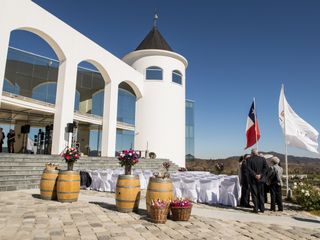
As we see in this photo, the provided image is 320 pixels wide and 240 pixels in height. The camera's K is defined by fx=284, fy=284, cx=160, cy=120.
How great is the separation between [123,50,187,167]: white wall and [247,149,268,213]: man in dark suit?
1747cm

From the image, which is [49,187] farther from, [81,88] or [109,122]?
[81,88]

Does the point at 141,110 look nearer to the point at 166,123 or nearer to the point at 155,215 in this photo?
the point at 166,123

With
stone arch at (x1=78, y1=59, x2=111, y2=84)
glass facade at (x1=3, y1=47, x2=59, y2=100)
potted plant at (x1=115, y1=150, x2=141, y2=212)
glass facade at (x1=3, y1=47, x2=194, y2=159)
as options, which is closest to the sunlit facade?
glass facade at (x1=3, y1=47, x2=194, y2=159)

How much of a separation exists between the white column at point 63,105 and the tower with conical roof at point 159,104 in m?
9.34

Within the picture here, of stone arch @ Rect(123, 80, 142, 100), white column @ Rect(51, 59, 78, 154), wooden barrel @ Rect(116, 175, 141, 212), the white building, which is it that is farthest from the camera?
stone arch @ Rect(123, 80, 142, 100)

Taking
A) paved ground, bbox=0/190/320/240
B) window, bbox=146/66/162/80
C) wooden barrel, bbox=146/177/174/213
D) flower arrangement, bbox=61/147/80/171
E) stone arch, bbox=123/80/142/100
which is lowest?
Result: paved ground, bbox=0/190/320/240

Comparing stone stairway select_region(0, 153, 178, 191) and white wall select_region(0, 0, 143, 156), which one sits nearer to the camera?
stone stairway select_region(0, 153, 178, 191)

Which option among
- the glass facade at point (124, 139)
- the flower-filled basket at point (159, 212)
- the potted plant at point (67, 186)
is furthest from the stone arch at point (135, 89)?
the flower-filled basket at point (159, 212)

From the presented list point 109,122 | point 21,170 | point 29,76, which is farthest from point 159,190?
point 29,76

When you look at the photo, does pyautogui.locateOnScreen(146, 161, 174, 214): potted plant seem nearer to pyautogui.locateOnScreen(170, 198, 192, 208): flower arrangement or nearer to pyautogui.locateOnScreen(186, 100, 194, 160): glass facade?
pyautogui.locateOnScreen(170, 198, 192, 208): flower arrangement

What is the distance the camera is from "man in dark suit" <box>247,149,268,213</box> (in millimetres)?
7887

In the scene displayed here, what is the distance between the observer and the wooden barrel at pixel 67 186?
7.80 metres

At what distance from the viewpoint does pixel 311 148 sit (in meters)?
9.88

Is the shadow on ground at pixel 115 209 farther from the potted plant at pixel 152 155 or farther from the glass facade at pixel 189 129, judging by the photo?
the glass facade at pixel 189 129
